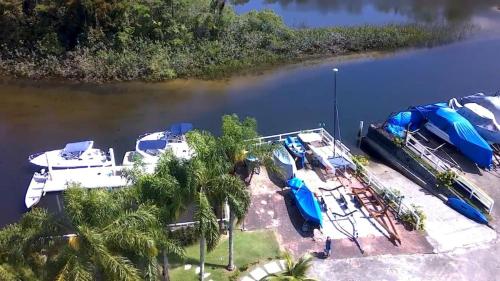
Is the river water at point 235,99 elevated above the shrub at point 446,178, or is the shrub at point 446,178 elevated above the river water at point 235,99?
the river water at point 235,99

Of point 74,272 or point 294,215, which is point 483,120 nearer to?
point 294,215

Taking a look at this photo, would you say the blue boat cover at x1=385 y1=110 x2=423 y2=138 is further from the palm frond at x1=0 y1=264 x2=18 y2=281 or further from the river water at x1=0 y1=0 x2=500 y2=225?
the palm frond at x1=0 y1=264 x2=18 y2=281

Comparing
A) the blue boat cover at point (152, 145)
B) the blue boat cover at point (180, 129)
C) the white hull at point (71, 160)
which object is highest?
the blue boat cover at point (180, 129)

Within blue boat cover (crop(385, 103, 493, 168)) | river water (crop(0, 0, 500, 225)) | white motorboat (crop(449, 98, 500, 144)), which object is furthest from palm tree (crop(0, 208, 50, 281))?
white motorboat (crop(449, 98, 500, 144))

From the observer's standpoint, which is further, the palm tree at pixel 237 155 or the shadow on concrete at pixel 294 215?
the shadow on concrete at pixel 294 215

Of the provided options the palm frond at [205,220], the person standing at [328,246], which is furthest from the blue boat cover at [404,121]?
the palm frond at [205,220]

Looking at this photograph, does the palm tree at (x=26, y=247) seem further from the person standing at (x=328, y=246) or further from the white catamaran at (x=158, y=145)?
the white catamaran at (x=158, y=145)

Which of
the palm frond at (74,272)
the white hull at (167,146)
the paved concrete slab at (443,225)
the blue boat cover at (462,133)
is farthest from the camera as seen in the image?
the white hull at (167,146)

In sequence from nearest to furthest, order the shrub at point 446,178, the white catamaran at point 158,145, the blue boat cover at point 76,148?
the shrub at point 446,178 → the white catamaran at point 158,145 → the blue boat cover at point 76,148
